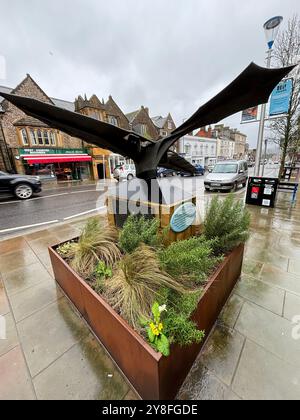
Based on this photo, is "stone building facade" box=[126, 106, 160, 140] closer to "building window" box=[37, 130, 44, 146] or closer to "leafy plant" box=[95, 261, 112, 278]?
"building window" box=[37, 130, 44, 146]

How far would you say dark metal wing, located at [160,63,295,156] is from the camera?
4.12ft

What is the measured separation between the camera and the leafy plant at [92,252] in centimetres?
204

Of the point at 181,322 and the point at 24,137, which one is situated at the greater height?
the point at 24,137

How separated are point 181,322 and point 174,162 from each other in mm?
2277

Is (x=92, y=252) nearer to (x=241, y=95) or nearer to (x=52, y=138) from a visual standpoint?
(x=241, y=95)

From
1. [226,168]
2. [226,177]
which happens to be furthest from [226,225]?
[226,168]

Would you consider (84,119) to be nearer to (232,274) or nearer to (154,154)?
(154,154)

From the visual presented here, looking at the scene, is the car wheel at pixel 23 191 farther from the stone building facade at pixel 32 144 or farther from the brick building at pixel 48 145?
the stone building facade at pixel 32 144

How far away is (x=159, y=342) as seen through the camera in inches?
44.6

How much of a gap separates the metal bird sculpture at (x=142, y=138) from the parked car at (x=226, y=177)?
23.8 ft

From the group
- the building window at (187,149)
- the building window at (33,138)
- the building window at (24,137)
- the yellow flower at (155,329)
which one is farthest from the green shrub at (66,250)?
the building window at (187,149)

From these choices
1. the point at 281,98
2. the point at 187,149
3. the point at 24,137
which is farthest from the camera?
the point at 187,149

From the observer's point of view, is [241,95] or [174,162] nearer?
[241,95]

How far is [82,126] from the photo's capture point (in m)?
1.93
